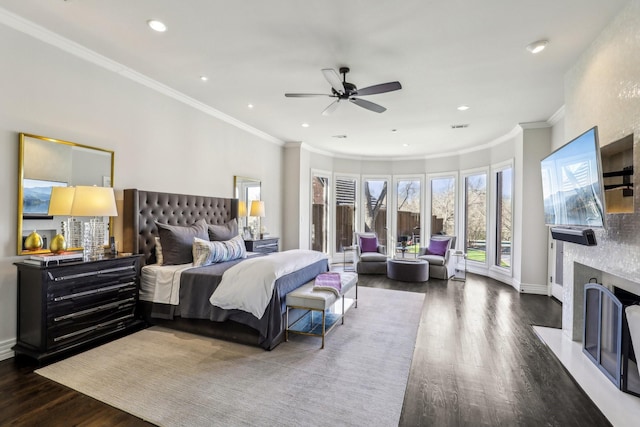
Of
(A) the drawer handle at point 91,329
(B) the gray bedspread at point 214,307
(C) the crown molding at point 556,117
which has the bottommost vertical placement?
(A) the drawer handle at point 91,329

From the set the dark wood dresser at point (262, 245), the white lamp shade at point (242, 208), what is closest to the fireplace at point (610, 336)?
the dark wood dresser at point (262, 245)

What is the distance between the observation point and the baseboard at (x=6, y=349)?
266 centimetres

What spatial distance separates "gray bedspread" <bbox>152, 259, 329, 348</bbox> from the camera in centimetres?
298

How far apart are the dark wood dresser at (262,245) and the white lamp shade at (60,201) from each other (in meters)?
2.66

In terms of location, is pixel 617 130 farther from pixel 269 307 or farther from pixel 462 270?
pixel 462 270

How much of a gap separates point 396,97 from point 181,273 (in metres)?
3.61

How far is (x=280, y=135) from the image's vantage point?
21.1ft

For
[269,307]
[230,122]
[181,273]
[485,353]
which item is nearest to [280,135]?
[230,122]

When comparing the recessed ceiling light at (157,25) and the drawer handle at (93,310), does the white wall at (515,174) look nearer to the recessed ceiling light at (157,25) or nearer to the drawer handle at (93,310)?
the drawer handle at (93,310)

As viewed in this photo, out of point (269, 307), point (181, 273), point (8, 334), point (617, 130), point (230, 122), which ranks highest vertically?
point (230, 122)

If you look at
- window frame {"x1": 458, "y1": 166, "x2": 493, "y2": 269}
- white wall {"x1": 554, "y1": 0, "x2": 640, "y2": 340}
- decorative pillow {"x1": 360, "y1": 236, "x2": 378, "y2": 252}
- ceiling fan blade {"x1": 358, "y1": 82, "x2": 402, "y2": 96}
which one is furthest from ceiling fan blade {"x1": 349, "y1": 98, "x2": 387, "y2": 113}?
window frame {"x1": 458, "y1": 166, "x2": 493, "y2": 269}

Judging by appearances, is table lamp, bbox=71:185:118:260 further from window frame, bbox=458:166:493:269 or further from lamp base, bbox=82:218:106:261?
window frame, bbox=458:166:493:269

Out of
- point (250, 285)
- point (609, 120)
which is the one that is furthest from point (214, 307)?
point (609, 120)

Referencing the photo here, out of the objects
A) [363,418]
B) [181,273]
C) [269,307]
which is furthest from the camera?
[181,273]
